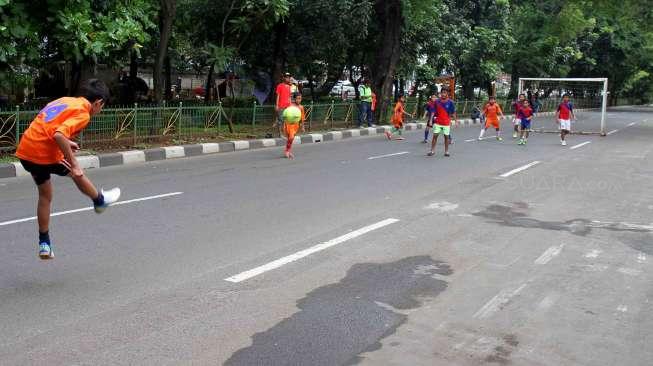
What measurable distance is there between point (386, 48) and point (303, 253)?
1931 centimetres

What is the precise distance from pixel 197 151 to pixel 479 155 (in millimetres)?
6617

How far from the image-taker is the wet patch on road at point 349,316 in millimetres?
3789

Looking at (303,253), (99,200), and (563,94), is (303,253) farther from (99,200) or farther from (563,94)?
(563,94)

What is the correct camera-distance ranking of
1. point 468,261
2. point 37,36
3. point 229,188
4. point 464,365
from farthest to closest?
point 37,36
point 229,188
point 468,261
point 464,365

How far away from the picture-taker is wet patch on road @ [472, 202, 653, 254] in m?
7.02

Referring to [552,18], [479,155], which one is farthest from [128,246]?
[552,18]

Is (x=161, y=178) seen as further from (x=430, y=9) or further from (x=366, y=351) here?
(x=430, y=9)

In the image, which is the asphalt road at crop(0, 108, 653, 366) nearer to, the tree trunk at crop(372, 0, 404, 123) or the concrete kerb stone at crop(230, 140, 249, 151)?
the concrete kerb stone at crop(230, 140, 249, 151)

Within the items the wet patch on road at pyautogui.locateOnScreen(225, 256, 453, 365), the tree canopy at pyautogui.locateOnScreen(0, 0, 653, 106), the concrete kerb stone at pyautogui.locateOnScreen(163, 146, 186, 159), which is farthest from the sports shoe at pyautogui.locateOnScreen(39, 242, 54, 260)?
the concrete kerb stone at pyautogui.locateOnScreen(163, 146, 186, 159)

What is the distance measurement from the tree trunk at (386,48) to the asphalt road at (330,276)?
14748 millimetres

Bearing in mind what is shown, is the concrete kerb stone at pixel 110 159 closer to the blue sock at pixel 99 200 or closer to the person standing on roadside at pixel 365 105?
the blue sock at pixel 99 200

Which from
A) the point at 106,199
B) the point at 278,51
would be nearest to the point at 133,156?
the point at 106,199

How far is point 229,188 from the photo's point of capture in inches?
383

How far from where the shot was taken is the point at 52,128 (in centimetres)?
494
